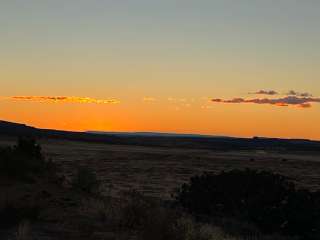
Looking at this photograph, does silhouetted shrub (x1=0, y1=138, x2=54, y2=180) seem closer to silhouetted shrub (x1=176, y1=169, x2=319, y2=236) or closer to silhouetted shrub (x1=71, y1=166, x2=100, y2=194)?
silhouetted shrub (x1=71, y1=166, x2=100, y2=194)

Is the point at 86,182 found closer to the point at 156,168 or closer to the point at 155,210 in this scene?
the point at 155,210

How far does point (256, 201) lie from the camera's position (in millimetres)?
17609

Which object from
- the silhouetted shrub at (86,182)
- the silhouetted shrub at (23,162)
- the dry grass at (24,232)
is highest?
the silhouetted shrub at (23,162)

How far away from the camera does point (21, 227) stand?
39.2ft

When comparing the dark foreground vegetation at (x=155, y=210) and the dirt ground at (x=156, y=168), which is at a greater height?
the dark foreground vegetation at (x=155, y=210)

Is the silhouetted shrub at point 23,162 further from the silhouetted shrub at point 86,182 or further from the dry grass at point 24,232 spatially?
the dry grass at point 24,232

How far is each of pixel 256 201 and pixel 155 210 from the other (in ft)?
17.7

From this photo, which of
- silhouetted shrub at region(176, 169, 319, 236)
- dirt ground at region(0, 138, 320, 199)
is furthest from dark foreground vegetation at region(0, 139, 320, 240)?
dirt ground at region(0, 138, 320, 199)

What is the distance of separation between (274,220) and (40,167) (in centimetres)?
903

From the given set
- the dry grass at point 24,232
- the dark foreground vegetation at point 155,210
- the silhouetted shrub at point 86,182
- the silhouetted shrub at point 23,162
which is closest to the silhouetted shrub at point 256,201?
the dark foreground vegetation at point 155,210

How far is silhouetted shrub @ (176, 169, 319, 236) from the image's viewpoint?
17.3m

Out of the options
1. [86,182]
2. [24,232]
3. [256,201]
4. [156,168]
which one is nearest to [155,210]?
[24,232]

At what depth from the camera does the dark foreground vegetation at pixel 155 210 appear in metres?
12.3

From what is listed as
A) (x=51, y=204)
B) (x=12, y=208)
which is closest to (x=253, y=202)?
(x=51, y=204)
